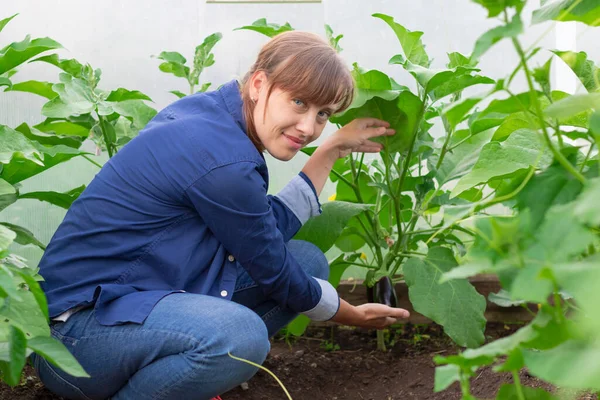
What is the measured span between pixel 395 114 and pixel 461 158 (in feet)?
0.69

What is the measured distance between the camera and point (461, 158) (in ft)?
5.52

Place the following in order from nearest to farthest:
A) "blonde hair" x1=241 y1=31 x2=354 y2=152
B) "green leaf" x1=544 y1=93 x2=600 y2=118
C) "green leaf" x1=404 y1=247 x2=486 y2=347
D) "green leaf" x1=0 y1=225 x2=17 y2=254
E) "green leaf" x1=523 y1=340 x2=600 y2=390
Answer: "green leaf" x1=523 y1=340 x2=600 y2=390 → "green leaf" x1=544 y1=93 x2=600 y2=118 → "green leaf" x1=0 y1=225 x2=17 y2=254 → "blonde hair" x1=241 y1=31 x2=354 y2=152 → "green leaf" x1=404 y1=247 x2=486 y2=347

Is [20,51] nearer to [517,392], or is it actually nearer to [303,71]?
[303,71]

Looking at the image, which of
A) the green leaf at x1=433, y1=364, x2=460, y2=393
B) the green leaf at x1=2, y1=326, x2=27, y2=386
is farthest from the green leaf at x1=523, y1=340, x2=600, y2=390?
the green leaf at x1=2, y1=326, x2=27, y2=386

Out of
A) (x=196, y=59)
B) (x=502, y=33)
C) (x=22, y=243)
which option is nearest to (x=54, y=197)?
(x=22, y=243)

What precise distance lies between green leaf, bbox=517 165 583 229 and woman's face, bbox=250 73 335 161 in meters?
0.65

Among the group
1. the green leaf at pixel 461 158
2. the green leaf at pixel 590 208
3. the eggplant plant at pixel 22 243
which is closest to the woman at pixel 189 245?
the eggplant plant at pixel 22 243

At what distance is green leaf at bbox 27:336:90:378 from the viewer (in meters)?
0.82

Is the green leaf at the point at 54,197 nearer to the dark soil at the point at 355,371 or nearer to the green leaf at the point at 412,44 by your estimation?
the dark soil at the point at 355,371

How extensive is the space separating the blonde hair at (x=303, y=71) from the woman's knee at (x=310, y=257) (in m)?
A: 0.31

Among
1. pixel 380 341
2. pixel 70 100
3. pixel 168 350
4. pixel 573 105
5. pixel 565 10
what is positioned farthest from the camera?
pixel 380 341

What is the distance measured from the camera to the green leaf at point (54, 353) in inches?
32.1

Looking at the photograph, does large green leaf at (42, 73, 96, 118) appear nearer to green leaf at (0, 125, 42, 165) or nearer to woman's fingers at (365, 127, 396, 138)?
green leaf at (0, 125, 42, 165)

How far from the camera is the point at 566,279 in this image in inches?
19.7
